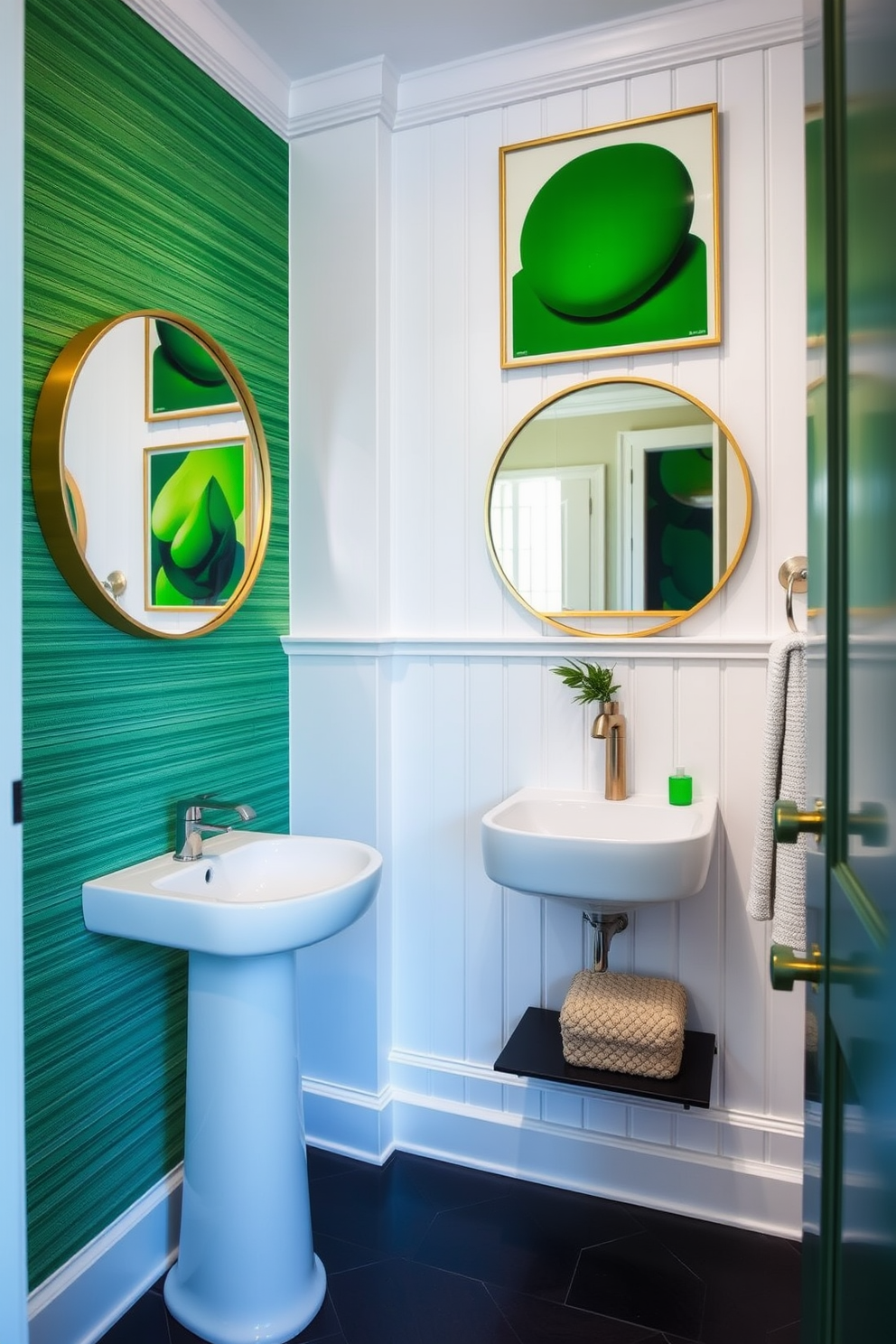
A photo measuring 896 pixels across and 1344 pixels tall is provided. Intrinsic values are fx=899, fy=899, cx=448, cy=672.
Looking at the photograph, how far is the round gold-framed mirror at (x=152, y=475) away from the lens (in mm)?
1621

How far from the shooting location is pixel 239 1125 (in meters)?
1.70

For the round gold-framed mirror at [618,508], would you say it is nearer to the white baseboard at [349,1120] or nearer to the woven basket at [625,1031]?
the woven basket at [625,1031]

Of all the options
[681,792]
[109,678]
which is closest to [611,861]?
[681,792]

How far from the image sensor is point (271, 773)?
2.32 metres

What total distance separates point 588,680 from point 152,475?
3.51 feet

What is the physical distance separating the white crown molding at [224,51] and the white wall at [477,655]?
4.7 inches

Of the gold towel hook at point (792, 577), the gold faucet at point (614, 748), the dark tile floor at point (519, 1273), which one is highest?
the gold towel hook at point (792, 577)

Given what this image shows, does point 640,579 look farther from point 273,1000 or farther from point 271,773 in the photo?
point 273,1000

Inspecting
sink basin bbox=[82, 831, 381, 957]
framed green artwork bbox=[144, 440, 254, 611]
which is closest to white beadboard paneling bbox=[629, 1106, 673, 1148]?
sink basin bbox=[82, 831, 381, 957]

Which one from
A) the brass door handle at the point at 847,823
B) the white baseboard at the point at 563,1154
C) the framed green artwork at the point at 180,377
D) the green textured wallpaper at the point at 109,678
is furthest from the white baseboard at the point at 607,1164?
the framed green artwork at the point at 180,377

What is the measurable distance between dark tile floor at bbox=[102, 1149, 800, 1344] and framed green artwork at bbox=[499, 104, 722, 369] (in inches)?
78.3

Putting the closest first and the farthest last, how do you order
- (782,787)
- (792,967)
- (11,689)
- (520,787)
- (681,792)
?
1. (792,967)
2. (11,689)
3. (782,787)
4. (681,792)
5. (520,787)

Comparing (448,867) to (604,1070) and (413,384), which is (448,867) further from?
(413,384)

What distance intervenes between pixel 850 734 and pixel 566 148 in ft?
6.57
